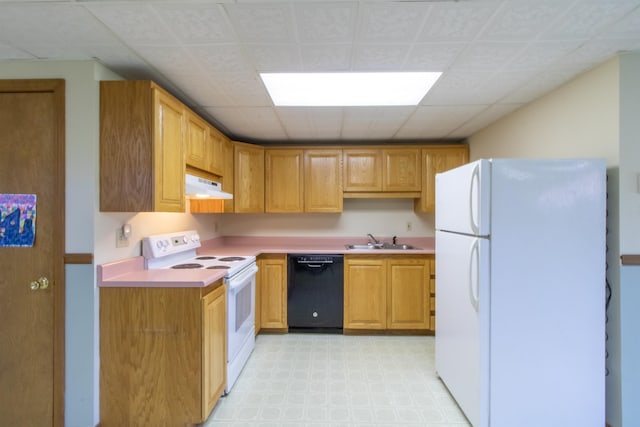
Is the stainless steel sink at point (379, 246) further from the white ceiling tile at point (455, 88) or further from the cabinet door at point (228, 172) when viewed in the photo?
the white ceiling tile at point (455, 88)

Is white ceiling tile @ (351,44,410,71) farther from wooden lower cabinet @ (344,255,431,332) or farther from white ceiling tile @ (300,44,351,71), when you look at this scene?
wooden lower cabinet @ (344,255,431,332)

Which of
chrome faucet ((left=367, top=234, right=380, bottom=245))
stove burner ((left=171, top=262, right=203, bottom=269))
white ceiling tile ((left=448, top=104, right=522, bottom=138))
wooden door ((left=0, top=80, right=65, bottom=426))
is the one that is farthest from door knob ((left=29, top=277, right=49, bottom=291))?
white ceiling tile ((left=448, top=104, right=522, bottom=138))

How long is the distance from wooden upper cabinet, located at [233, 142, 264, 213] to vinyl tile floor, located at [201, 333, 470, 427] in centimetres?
149

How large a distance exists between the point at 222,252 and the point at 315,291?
3.59 ft

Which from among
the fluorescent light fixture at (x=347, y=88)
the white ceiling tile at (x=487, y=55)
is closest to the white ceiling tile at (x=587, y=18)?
the white ceiling tile at (x=487, y=55)

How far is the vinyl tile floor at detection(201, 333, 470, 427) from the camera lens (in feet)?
6.24

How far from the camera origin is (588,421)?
5.41ft

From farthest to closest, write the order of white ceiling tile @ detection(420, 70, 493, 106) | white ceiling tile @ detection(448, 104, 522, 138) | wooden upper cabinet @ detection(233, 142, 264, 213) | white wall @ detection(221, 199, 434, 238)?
white wall @ detection(221, 199, 434, 238)
wooden upper cabinet @ detection(233, 142, 264, 213)
white ceiling tile @ detection(448, 104, 522, 138)
white ceiling tile @ detection(420, 70, 493, 106)

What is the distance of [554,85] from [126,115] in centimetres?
286

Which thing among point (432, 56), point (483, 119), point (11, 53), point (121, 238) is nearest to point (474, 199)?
point (432, 56)

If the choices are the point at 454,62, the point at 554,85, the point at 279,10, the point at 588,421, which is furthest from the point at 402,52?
the point at 588,421

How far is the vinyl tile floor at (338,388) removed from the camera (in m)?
1.90

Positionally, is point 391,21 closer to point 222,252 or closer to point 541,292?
point 541,292

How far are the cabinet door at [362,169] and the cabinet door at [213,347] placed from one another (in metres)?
2.03
